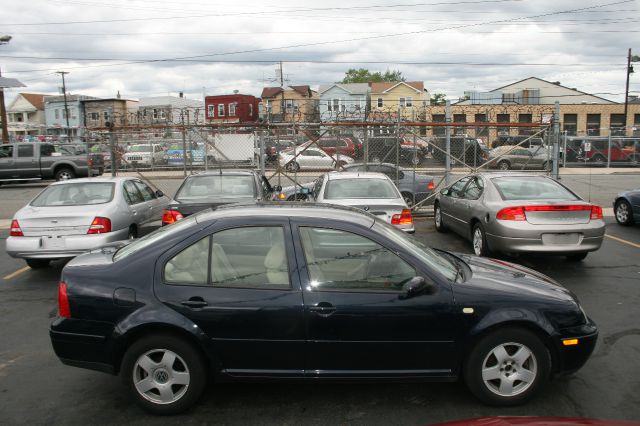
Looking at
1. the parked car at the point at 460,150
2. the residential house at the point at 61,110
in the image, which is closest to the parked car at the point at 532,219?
the parked car at the point at 460,150

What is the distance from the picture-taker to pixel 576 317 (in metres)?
3.89

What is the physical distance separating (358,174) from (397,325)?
19.4 feet

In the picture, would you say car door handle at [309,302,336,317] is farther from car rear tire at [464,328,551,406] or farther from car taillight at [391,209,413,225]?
car taillight at [391,209,413,225]

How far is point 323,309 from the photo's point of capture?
3689 mm

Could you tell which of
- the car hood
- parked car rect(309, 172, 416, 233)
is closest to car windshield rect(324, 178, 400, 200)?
parked car rect(309, 172, 416, 233)

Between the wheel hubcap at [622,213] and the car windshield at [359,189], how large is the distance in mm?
5960

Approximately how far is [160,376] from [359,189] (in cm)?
587

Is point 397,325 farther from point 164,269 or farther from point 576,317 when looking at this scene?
point 164,269

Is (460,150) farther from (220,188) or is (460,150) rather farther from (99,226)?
(99,226)

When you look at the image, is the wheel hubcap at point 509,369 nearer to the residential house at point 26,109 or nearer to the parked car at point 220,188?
the parked car at point 220,188

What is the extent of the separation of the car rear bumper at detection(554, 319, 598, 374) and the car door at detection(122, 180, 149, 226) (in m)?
6.92

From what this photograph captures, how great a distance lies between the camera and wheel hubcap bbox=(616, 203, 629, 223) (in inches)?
459

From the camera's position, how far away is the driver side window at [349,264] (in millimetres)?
3795

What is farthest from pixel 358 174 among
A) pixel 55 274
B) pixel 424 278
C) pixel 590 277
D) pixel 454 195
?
pixel 424 278
